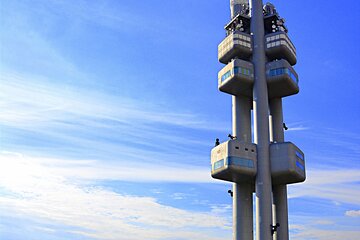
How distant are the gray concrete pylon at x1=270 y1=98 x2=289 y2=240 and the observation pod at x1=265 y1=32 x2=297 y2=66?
8.80 metres

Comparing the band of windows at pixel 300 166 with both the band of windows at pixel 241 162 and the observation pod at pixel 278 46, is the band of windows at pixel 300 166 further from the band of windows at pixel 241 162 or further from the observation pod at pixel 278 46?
the observation pod at pixel 278 46

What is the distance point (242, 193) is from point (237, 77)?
21.7 metres

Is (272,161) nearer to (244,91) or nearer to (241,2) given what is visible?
(244,91)

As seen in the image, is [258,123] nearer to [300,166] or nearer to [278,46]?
[300,166]

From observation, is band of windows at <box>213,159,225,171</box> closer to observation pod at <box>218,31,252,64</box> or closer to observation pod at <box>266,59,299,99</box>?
observation pod at <box>266,59,299,99</box>

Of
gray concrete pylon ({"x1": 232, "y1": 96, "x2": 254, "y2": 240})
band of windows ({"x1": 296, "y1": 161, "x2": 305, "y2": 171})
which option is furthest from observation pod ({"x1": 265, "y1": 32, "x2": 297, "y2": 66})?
band of windows ({"x1": 296, "y1": 161, "x2": 305, "y2": 171})

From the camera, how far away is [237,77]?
8206 centimetres

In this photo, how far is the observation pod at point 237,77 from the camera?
82500 mm

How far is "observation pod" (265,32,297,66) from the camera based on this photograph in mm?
84644

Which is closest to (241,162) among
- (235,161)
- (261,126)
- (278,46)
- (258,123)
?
(235,161)

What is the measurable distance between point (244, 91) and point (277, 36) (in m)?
12.4

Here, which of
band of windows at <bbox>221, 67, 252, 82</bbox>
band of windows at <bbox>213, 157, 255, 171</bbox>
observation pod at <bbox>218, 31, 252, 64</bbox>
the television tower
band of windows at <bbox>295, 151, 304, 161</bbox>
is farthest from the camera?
observation pod at <bbox>218, 31, 252, 64</bbox>

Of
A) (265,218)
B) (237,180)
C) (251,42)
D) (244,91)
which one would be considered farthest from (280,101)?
(265,218)

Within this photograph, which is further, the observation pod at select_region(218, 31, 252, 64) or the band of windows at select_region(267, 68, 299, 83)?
the observation pod at select_region(218, 31, 252, 64)
